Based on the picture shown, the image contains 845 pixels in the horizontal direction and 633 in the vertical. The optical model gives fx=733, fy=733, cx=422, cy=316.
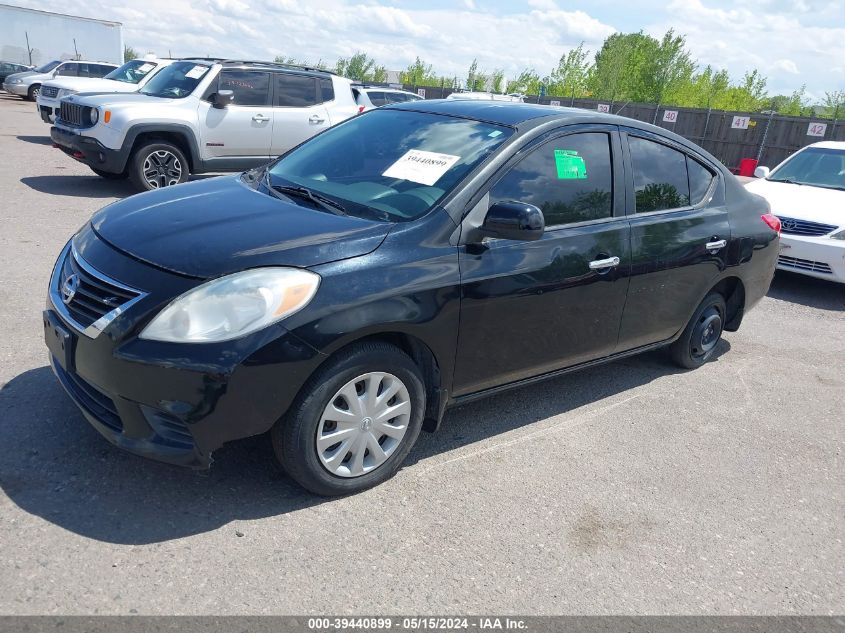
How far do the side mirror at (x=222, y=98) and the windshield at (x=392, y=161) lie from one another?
5.85 meters

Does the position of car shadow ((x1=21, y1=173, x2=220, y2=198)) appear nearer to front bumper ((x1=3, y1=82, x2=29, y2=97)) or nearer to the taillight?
the taillight

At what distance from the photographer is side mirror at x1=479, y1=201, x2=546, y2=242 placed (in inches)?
131

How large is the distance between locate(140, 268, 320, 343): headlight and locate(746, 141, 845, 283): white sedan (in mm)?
6674

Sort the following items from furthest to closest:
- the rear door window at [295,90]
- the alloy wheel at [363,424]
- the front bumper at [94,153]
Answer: the rear door window at [295,90], the front bumper at [94,153], the alloy wheel at [363,424]

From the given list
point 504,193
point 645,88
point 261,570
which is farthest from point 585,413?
point 645,88

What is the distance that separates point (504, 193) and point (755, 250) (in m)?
2.57

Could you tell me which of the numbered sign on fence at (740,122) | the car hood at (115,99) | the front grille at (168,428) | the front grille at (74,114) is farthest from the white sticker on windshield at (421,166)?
the numbered sign on fence at (740,122)

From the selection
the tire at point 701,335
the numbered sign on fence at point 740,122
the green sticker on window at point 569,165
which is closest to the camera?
the green sticker on window at point 569,165

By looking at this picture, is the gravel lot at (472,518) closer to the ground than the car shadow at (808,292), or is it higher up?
higher up

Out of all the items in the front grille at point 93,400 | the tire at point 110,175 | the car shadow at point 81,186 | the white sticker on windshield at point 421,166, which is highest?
the white sticker on windshield at point 421,166

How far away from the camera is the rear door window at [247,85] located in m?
10.1

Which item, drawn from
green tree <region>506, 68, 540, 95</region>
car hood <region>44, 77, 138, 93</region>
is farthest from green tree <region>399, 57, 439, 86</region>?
car hood <region>44, 77, 138, 93</region>

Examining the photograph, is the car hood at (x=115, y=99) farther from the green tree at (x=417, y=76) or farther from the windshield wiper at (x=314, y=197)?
the green tree at (x=417, y=76)

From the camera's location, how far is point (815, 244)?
7758 mm
